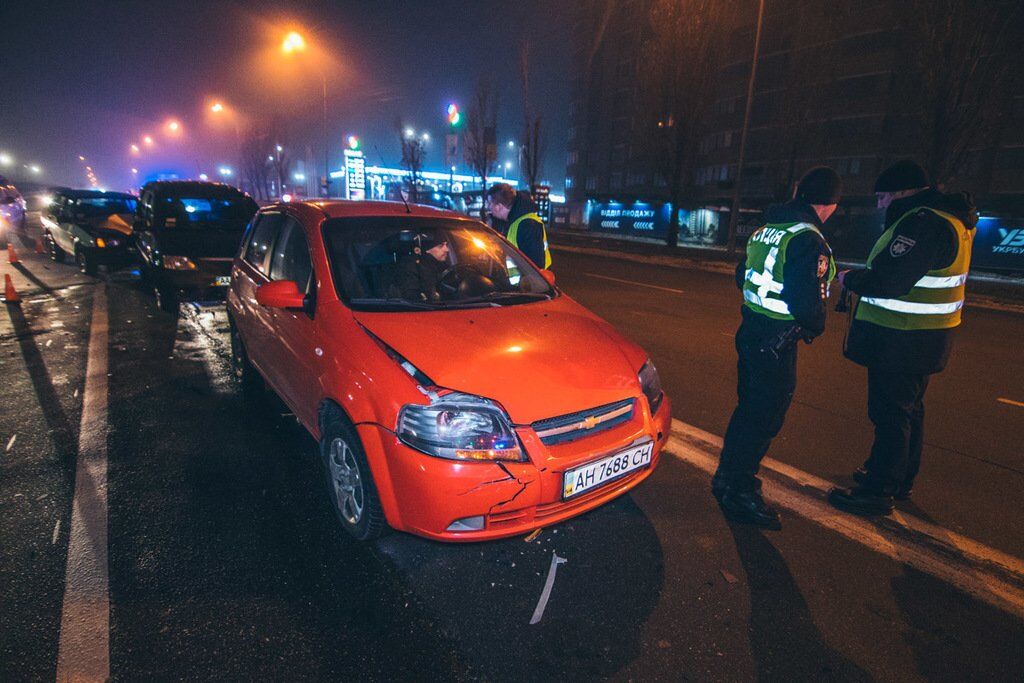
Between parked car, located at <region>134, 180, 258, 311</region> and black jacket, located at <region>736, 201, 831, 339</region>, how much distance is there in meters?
7.30

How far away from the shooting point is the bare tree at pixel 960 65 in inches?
577

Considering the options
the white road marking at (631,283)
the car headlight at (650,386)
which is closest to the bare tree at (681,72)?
the white road marking at (631,283)

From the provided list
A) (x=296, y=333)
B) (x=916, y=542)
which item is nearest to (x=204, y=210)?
(x=296, y=333)

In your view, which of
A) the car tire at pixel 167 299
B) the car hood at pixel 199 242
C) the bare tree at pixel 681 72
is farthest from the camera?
the bare tree at pixel 681 72

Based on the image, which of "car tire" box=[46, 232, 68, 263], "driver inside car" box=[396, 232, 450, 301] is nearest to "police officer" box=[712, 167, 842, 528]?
"driver inside car" box=[396, 232, 450, 301]

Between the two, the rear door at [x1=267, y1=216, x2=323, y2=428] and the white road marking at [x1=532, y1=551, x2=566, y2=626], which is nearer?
the white road marking at [x1=532, y1=551, x2=566, y2=626]

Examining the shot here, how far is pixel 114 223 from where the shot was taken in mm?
10281

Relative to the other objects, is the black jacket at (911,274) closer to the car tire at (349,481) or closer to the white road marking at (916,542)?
the white road marking at (916,542)

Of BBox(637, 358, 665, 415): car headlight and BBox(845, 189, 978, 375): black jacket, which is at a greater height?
BBox(845, 189, 978, 375): black jacket

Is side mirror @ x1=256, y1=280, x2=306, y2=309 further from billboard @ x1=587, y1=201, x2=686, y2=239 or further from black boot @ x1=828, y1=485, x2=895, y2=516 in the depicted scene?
billboard @ x1=587, y1=201, x2=686, y2=239

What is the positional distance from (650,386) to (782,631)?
1.25m

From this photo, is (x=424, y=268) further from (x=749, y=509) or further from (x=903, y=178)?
(x=903, y=178)

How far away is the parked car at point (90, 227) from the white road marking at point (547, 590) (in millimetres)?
11303

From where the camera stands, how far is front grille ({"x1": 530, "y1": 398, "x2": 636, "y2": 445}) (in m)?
2.29
